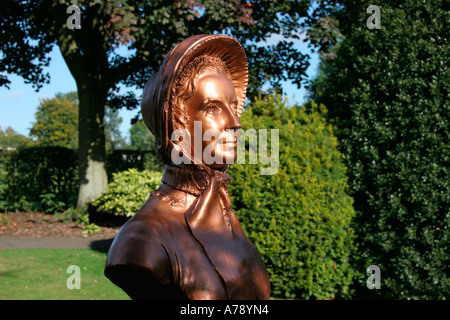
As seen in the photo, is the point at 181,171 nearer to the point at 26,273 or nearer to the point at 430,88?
the point at 430,88

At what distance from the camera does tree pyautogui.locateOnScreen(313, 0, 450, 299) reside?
5734 millimetres

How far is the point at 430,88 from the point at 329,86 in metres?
1.80

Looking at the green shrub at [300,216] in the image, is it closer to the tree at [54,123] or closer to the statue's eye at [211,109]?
the statue's eye at [211,109]

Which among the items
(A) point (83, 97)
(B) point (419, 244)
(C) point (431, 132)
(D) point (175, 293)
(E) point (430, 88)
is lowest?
(B) point (419, 244)

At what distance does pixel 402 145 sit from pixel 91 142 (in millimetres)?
8228

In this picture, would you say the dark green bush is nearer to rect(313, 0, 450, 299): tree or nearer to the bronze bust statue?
rect(313, 0, 450, 299): tree

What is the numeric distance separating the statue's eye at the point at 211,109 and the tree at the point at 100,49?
21.5 ft

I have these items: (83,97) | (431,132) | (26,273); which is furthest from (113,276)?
(83,97)

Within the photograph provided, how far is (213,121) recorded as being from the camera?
7.15ft

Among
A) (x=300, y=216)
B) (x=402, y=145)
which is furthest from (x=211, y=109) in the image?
(x=402, y=145)

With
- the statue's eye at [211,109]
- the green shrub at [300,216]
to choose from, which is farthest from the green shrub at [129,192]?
the statue's eye at [211,109]

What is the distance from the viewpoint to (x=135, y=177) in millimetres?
10188

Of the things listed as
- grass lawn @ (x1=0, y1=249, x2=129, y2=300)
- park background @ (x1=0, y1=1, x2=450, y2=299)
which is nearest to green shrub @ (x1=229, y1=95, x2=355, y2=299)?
park background @ (x1=0, y1=1, x2=450, y2=299)

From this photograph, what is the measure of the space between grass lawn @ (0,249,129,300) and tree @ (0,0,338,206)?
3.42 meters
